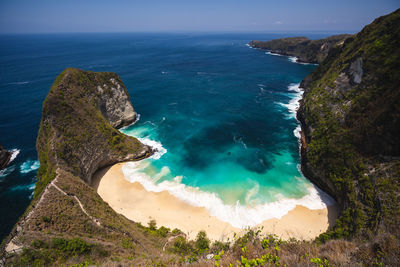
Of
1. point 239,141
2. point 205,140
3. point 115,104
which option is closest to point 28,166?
point 115,104

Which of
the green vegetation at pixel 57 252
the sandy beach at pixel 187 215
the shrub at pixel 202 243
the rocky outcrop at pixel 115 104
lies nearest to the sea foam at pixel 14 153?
the rocky outcrop at pixel 115 104

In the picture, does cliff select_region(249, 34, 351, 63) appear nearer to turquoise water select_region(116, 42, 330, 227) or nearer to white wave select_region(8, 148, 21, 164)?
turquoise water select_region(116, 42, 330, 227)

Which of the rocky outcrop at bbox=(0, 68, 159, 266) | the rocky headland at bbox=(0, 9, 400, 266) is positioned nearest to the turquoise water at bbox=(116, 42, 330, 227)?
the rocky headland at bbox=(0, 9, 400, 266)

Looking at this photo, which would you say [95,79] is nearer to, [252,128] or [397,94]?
[252,128]

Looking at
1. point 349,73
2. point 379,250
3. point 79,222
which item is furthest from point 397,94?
point 79,222

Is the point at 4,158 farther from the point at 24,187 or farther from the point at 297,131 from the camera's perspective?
the point at 297,131

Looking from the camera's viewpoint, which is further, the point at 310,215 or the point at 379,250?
the point at 310,215
